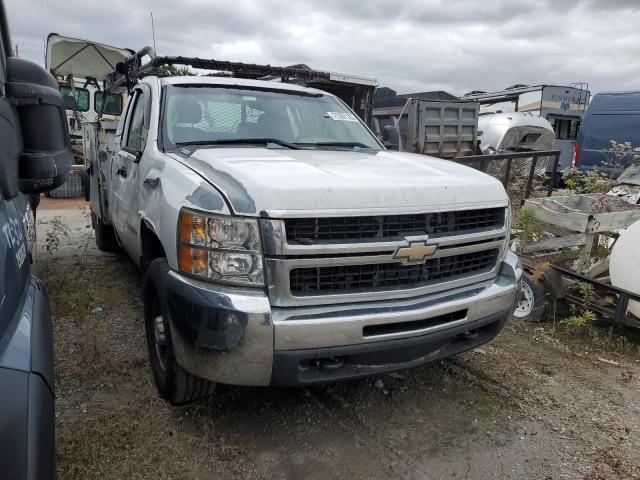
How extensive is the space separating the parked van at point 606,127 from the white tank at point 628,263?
6005 mm

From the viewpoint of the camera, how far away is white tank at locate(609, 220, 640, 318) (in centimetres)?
393

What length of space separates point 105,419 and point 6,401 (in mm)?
1667

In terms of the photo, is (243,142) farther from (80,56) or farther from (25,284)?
(80,56)

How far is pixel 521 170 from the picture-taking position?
7.27 m

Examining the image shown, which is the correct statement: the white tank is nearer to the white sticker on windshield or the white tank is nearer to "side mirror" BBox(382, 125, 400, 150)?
"side mirror" BBox(382, 125, 400, 150)

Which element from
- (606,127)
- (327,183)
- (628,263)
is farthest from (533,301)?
(606,127)

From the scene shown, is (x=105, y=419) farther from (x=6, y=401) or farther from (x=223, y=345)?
(x=6, y=401)

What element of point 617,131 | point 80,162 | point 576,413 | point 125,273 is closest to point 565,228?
point 576,413

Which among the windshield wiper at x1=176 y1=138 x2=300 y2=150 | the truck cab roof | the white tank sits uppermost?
the truck cab roof

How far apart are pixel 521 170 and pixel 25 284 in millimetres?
6888

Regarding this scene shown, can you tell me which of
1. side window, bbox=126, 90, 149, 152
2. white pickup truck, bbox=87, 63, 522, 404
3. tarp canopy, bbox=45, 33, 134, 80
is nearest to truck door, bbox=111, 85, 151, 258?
side window, bbox=126, 90, 149, 152

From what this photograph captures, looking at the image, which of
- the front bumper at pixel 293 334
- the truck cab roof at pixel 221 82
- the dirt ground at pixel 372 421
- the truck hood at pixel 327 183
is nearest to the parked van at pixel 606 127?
the dirt ground at pixel 372 421

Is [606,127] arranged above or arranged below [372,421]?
above

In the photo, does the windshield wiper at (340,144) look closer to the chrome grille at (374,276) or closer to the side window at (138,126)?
the side window at (138,126)
